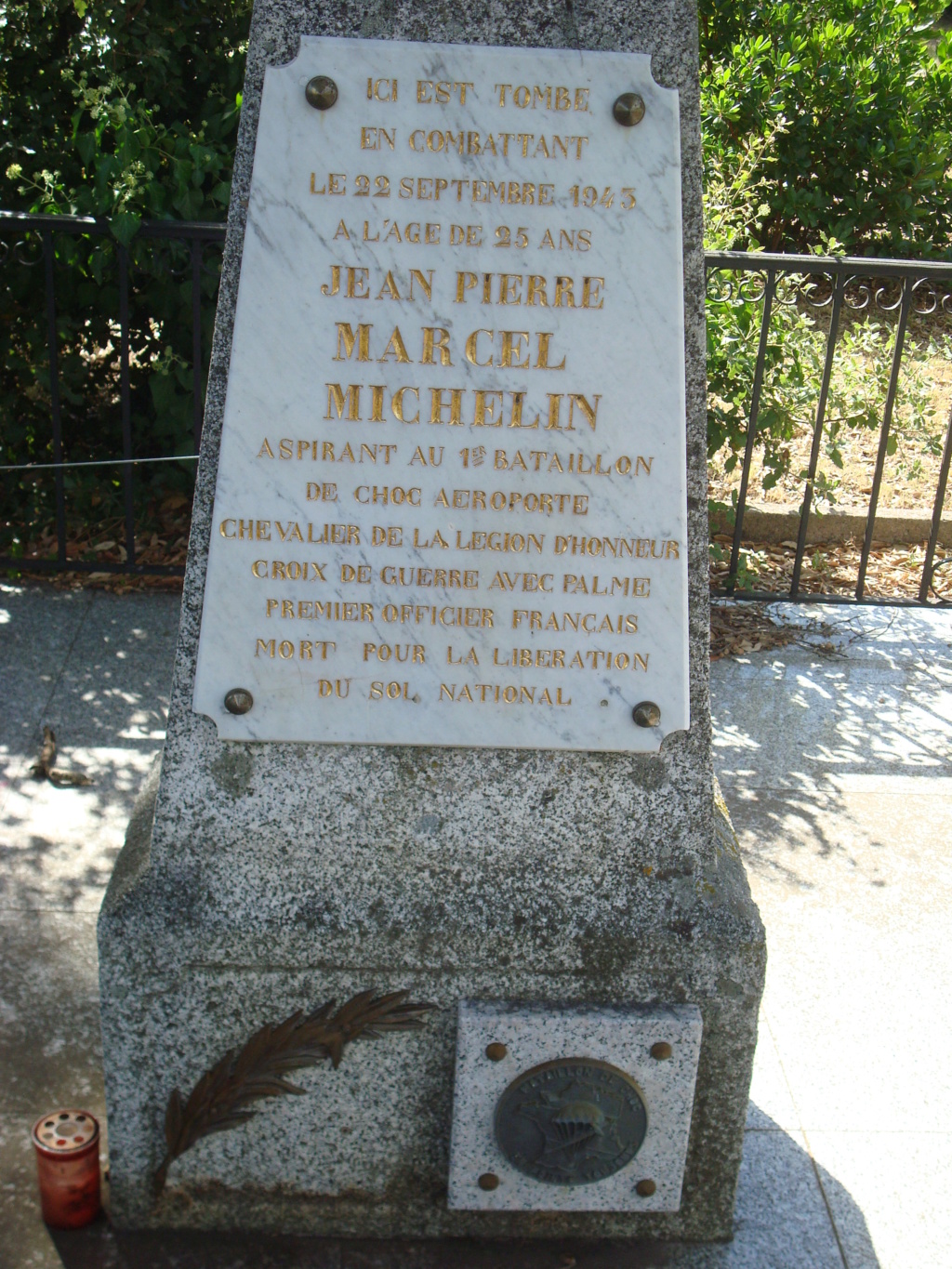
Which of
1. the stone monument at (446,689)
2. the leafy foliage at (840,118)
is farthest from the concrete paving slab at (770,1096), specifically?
the leafy foliage at (840,118)

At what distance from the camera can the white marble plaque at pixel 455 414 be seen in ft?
6.43

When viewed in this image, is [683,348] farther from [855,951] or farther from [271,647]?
[855,951]

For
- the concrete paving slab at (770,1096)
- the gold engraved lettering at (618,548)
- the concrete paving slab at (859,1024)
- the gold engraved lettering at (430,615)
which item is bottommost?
the concrete paving slab at (770,1096)

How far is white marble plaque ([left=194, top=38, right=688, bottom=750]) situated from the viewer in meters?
1.96

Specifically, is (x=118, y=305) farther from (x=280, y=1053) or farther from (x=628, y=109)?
(x=280, y=1053)

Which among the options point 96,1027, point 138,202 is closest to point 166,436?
point 138,202

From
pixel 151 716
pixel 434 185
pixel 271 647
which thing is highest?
pixel 434 185

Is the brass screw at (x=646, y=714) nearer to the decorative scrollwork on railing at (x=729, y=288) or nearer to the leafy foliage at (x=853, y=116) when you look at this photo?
the decorative scrollwork on railing at (x=729, y=288)

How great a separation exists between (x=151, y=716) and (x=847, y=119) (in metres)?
6.91

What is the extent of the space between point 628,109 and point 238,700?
1201mm

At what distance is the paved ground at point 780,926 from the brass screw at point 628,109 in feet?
6.85

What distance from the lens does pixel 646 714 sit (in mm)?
2119

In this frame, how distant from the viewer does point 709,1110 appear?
89.8 inches

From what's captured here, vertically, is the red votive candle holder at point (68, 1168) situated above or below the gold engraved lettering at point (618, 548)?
below
